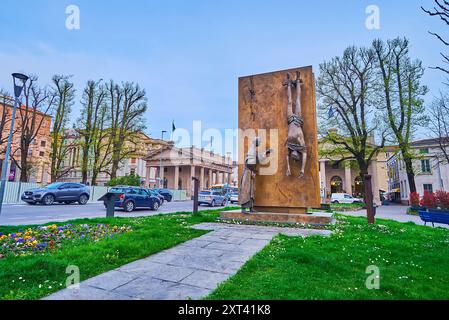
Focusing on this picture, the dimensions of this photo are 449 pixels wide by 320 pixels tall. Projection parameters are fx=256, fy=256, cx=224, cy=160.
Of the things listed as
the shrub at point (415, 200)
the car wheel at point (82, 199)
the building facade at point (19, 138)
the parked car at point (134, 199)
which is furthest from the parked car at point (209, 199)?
the shrub at point (415, 200)

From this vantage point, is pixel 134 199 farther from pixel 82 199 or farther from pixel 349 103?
pixel 349 103

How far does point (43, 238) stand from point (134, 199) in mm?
11597

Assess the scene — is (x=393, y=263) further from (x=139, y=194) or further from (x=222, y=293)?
(x=139, y=194)

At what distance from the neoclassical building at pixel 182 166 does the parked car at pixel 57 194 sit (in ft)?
91.2

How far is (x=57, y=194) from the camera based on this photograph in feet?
64.7

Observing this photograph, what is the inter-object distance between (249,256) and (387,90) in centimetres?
2786

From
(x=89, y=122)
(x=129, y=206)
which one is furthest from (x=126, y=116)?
(x=129, y=206)

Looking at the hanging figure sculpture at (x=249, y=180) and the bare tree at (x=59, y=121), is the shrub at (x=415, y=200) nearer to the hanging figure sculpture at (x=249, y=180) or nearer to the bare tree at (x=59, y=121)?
the hanging figure sculpture at (x=249, y=180)

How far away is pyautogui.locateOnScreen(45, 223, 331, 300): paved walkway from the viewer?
3121mm

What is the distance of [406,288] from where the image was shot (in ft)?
11.0

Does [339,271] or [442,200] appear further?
[442,200]

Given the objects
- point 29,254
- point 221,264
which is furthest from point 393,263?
point 29,254

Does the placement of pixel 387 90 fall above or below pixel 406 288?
above

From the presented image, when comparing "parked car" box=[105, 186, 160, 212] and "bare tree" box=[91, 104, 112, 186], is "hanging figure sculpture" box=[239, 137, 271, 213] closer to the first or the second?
"parked car" box=[105, 186, 160, 212]
